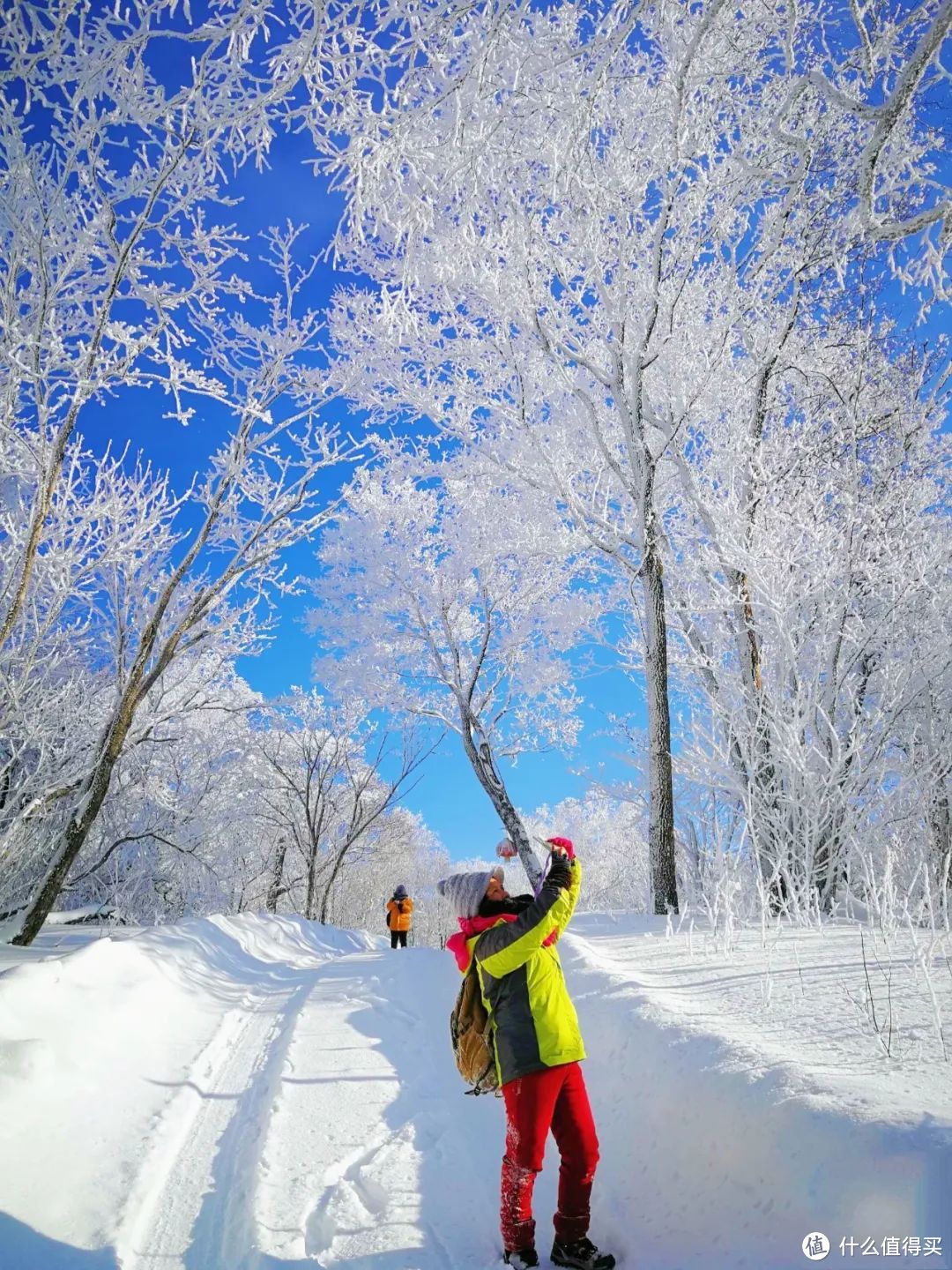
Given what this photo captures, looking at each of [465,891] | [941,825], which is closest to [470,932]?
[465,891]

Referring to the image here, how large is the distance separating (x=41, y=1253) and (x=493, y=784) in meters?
10.2

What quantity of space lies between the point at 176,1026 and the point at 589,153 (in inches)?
292

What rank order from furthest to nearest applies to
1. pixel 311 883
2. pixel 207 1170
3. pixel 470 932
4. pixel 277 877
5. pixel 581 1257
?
pixel 277 877 < pixel 311 883 < pixel 207 1170 < pixel 470 932 < pixel 581 1257

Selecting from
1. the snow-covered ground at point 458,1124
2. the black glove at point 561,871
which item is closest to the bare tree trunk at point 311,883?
the snow-covered ground at point 458,1124

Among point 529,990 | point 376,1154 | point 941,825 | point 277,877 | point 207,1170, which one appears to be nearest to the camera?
point 529,990

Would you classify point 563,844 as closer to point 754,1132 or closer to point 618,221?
point 754,1132

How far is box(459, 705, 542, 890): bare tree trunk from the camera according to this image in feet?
37.7

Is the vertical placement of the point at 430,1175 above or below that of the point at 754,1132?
below

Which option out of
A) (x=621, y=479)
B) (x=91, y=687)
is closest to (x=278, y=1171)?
(x=621, y=479)

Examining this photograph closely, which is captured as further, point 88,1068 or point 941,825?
point 941,825

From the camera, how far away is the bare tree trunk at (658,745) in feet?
24.4

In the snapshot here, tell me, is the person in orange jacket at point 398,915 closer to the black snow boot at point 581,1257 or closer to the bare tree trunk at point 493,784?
the bare tree trunk at point 493,784

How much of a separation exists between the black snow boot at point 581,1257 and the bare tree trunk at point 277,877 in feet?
73.0

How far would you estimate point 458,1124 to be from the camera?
3574 mm
